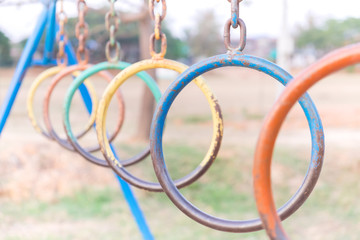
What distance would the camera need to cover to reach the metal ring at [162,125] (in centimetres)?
105

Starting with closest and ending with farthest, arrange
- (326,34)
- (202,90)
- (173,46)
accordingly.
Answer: (202,90) → (173,46) → (326,34)

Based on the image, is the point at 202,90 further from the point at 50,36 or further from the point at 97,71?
the point at 50,36

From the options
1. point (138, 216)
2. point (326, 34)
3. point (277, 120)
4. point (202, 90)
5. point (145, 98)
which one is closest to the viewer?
point (277, 120)

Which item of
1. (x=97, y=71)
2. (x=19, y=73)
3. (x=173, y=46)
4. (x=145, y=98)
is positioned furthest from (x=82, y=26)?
(x=173, y=46)

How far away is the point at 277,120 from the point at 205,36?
26304mm

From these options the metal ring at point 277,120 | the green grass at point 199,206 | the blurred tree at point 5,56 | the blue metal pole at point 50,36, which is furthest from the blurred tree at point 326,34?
the metal ring at point 277,120

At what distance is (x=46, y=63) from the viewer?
7.37ft

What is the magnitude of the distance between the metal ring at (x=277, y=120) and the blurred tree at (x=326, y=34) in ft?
95.2

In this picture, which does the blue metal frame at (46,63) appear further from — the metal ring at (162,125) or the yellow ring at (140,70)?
the metal ring at (162,125)

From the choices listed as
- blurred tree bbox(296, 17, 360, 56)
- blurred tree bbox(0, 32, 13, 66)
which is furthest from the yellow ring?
blurred tree bbox(296, 17, 360, 56)

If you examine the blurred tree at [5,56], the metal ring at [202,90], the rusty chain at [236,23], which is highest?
the rusty chain at [236,23]

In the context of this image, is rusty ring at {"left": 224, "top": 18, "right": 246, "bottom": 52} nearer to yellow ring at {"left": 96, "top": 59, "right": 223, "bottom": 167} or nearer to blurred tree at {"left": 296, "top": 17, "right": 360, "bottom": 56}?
yellow ring at {"left": 96, "top": 59, "right": 223, "bottom": 167}

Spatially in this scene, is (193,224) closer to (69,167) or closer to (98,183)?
(98,183)

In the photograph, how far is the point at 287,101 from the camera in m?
0.81
